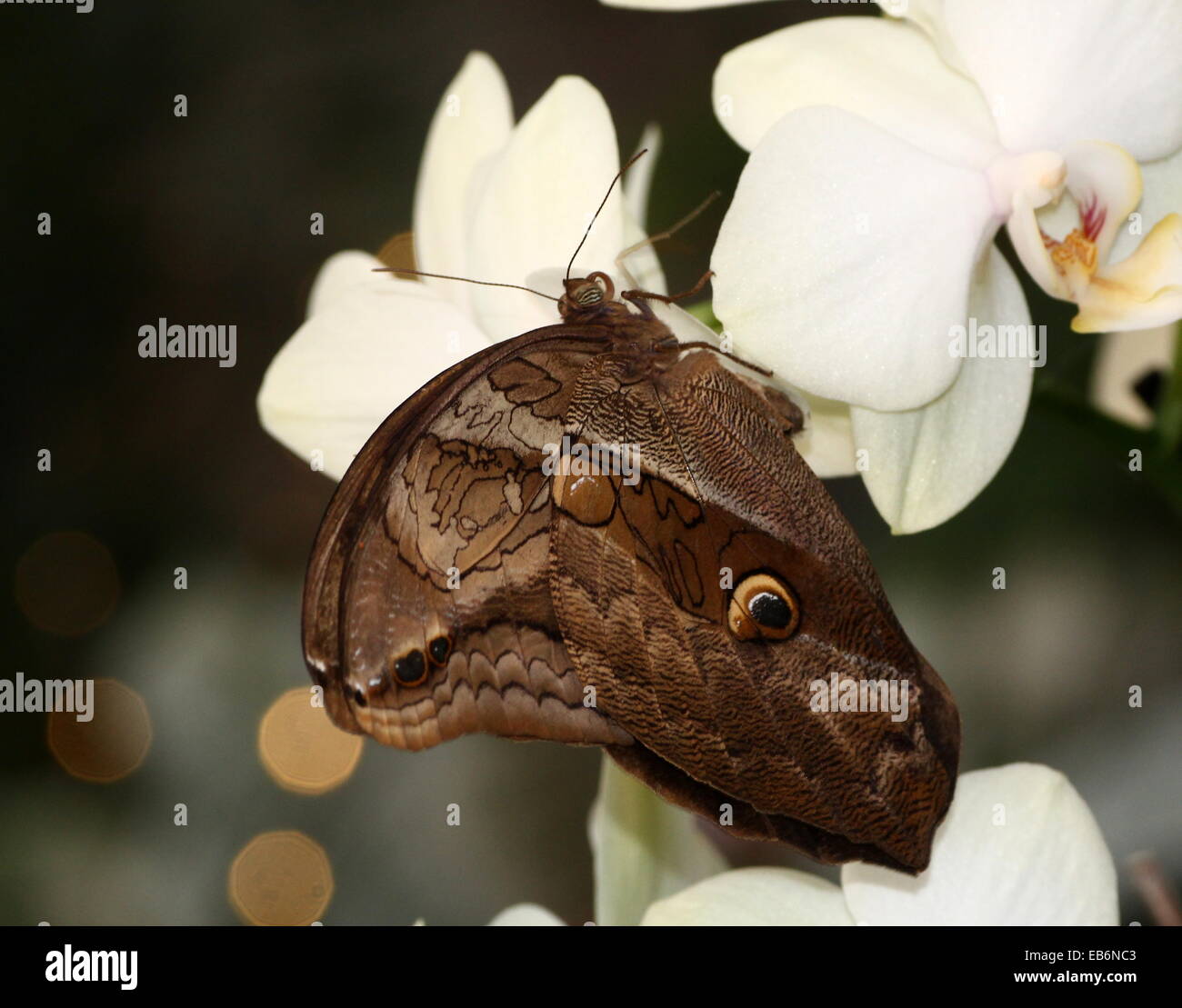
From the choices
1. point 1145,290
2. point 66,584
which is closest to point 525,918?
point 1145,290

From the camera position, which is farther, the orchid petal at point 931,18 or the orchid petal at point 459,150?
the orchid petal at point 459,150

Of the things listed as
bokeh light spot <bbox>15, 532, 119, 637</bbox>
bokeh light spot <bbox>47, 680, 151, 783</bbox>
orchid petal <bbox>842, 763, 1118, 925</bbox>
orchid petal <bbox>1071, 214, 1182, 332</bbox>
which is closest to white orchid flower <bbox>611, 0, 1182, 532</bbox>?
orchid petal <bbox>1071, 214, 1182, 332</bbox>

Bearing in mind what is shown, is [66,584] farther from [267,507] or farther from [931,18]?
[931,18]

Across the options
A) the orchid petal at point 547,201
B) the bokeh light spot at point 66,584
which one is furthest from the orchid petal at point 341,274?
the bokeh light spot at point 66,584

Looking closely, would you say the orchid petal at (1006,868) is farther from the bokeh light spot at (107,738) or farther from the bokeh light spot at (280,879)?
the bokeh light spot at (107,738)
